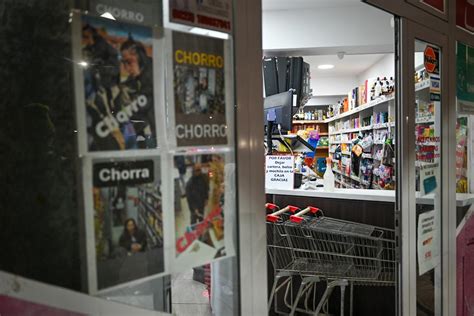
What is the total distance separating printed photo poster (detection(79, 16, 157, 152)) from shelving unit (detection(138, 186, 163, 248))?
0.13 m

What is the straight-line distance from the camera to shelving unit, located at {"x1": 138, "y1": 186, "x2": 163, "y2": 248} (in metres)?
1.05

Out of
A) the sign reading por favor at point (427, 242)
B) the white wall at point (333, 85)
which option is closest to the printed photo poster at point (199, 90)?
the sign reading por favor at point (427, 242)

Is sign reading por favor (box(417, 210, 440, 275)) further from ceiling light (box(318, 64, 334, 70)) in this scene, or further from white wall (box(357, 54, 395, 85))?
ceiling light (box(318, 64, 334, 70))

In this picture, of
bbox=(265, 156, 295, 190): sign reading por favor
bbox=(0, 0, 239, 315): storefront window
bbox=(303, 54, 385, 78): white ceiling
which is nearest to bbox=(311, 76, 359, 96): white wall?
bbox=(303, 54, 385, 78): white ceiling

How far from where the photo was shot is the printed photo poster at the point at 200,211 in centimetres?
113

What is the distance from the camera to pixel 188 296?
Answer: 1376mm

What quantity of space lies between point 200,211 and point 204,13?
576 millimetres

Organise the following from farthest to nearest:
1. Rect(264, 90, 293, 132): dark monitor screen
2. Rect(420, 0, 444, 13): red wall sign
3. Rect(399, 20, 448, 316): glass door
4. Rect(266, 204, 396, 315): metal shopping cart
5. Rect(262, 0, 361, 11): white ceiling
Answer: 1. Rect(262, 0, 361, 11): white ceiling
2. Rect(264, 90, 293, 132): dark monitor screen
3. Rect(266, 204, 396, 315): metal shopping cart
4. Rect(420, 0, 444, 13): red wall sign
5. Rect(399, 20, 448, 316): glass door

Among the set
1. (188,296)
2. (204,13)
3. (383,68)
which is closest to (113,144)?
(204,13)

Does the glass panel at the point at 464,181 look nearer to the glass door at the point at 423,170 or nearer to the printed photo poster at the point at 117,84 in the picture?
the glass door at the point at 423,170

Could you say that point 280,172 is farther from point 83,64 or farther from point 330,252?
point 83,64

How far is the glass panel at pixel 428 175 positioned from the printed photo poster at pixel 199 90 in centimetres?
149

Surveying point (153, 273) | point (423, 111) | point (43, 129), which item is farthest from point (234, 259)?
point (423, 111)

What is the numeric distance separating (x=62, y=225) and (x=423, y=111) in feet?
7.18
